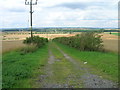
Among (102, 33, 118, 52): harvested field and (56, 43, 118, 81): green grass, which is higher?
(102, 33, 118, 52): harvested field

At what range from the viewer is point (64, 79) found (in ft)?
26.6

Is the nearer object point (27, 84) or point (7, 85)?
point (7, 85)

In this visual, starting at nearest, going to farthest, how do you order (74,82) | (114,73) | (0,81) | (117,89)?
(117,89), (0,81), (74,82), (114,73)

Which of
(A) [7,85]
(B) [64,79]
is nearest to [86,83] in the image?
A: (B) [64,79]

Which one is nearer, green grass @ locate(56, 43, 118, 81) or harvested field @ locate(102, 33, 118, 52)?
green grass @ locate(56, 43, 118, 81)

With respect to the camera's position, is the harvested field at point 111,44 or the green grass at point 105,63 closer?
the green grass at point 105,63

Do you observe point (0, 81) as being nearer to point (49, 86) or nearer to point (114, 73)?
point (49, 86)

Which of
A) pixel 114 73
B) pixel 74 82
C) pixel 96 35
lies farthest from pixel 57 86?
pixel 96 35

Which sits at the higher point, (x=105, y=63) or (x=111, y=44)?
(x=111, y=44)

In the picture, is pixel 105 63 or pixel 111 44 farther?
pixel 111 44

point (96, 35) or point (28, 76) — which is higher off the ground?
point (96, 35)

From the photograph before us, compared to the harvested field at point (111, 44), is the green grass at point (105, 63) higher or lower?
lower

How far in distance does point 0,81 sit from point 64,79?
2723 mm

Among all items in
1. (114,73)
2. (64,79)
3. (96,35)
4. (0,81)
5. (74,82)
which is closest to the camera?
(0,81)
